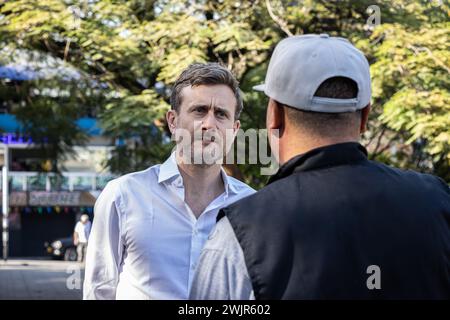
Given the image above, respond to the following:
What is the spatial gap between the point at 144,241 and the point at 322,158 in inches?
55.2

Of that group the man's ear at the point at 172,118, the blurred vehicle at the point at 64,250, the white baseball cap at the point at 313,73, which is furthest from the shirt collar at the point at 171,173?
the blurred vehicle at the point at 64,250

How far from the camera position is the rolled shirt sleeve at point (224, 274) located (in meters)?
1.87

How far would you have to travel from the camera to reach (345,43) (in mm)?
2146

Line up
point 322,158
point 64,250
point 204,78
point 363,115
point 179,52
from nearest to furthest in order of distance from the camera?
point 322,158, point 363,115, point 204,78, point 179,52, point 64,250

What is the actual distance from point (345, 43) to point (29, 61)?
422 inches

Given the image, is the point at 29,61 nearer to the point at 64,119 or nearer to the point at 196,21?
the point at 64,119

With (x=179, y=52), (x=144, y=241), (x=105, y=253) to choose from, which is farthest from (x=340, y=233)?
(x=179, y=52)

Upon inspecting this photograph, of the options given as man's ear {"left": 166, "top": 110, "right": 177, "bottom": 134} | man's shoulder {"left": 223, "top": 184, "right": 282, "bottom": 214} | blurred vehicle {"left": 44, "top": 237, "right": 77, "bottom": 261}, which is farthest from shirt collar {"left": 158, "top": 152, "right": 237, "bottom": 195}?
blurred vehicle {"left": 44, "top": 237, "right": 77, "bottom": 261}

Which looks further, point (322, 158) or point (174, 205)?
point (174, 205)

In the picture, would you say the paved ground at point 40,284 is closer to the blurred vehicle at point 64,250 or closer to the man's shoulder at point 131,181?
the blurred vehicle at point 64,250

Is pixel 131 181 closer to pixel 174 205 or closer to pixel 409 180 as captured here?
pixel 174 205

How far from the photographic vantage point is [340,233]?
1.89 m
